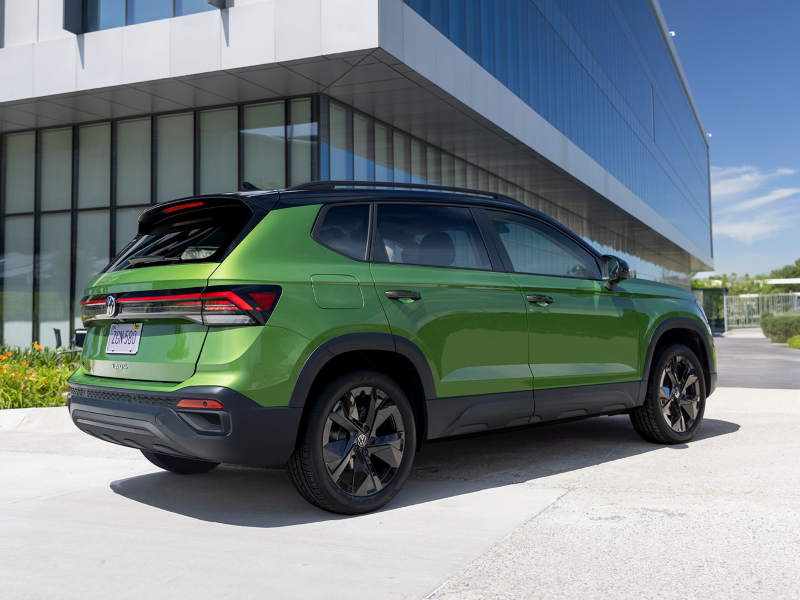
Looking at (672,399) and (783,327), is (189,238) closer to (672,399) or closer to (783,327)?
(672,399)

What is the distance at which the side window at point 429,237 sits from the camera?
181 inches

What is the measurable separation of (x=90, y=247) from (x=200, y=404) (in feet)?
47.7

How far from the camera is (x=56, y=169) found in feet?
57.0

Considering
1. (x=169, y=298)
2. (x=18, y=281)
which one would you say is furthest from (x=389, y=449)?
(x=18, y=281)

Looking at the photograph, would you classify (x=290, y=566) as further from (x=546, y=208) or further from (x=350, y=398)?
(x=546, y=208)

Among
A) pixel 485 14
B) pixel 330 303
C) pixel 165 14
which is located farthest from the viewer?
pixel 485 14

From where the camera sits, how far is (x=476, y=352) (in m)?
4.74

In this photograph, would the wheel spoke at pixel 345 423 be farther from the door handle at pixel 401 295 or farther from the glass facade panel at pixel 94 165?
the glass facade panel at pixel 94 165

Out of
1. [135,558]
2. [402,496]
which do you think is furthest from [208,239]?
[402,496]

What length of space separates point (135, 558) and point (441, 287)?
222 cm

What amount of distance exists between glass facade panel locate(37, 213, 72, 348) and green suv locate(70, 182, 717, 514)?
13.3 m

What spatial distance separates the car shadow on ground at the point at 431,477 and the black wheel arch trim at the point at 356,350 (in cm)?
71

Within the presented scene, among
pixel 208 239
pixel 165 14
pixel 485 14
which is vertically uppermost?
pixel 485 14

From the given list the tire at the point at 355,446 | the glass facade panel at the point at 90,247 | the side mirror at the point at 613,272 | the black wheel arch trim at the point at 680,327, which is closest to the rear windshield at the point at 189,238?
the tire at the point at 355,446
